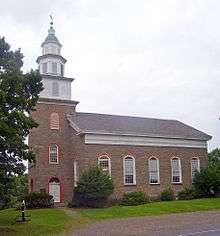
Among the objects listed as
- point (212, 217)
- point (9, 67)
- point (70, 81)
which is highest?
point (70, 81)

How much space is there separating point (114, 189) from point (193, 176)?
1050 centimetres

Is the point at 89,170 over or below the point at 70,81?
below

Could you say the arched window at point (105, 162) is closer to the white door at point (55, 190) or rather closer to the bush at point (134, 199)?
the bush at point (134, 199)

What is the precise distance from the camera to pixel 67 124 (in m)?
46.7

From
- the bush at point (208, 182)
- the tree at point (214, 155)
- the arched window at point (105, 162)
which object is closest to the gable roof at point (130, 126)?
the arched window at point (105, 162)

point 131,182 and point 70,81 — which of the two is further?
point 70,81

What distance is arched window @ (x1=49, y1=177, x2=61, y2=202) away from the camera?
44844 millimetres

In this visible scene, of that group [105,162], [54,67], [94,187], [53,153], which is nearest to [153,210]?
[94,187]

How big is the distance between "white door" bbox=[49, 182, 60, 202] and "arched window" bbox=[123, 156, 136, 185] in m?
6.91

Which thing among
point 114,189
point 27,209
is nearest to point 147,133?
point 114,189

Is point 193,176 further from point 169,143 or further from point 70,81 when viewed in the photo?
point 70,81

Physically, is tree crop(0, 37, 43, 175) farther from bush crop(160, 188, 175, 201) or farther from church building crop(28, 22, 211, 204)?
bush crop(160, 188, 175, 201)

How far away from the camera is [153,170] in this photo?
153ft

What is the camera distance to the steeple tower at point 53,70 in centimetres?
4706
